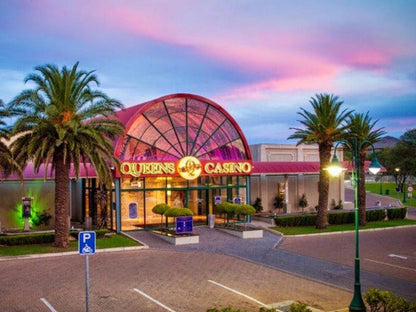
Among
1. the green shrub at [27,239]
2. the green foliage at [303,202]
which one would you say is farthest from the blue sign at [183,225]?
the green foliage at [303,202]

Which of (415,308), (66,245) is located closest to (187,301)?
(415,308)

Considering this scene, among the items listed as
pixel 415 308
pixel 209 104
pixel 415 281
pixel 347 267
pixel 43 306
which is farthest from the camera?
pixel 209 104

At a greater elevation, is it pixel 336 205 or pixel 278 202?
pixel 278 202

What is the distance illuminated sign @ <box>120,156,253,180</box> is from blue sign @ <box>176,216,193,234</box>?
527 centimetres

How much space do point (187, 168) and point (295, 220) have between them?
980 cm

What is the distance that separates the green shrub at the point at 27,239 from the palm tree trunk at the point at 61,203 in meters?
1.54

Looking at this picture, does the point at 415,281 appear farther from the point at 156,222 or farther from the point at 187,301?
the point at 156,222

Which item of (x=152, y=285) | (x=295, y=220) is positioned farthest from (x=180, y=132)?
(x=152, y=285)

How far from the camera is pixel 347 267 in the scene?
23.7 metres

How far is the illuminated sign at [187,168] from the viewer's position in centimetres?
3428

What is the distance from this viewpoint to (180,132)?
36719mm

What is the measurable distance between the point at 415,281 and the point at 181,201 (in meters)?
20.0

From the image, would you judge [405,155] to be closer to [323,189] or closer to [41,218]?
[323,189]

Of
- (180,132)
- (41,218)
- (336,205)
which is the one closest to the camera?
(41,218)
